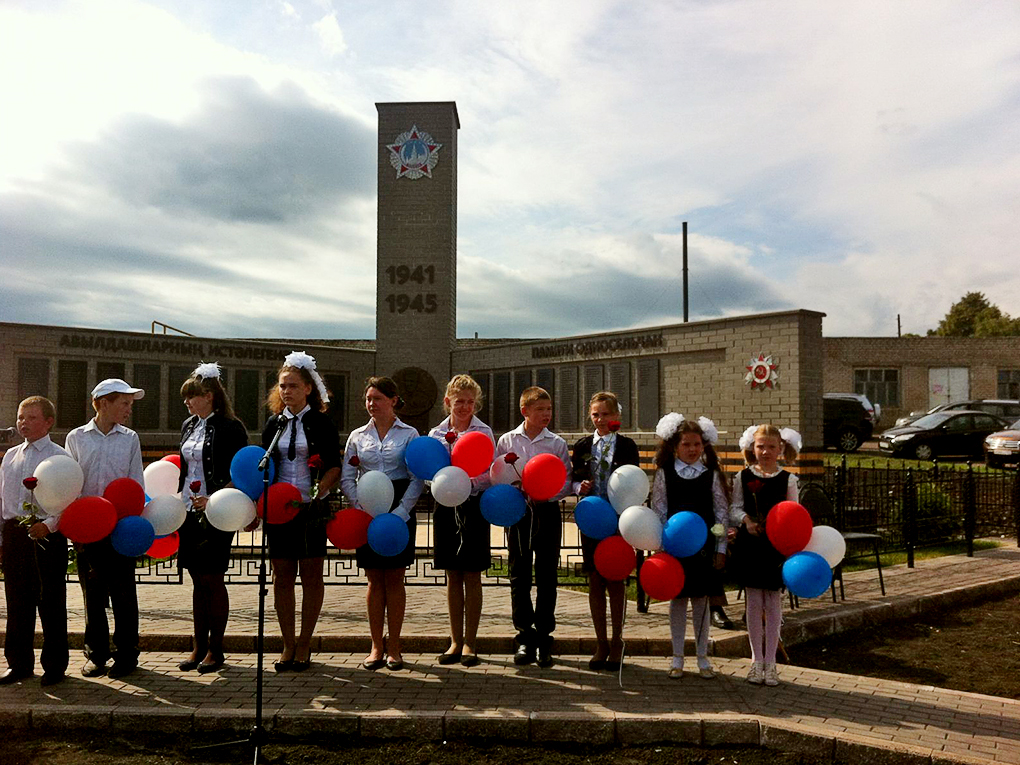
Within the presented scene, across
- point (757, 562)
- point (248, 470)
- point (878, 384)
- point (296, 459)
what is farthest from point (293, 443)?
point (878, 384)

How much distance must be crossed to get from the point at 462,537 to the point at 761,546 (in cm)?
188

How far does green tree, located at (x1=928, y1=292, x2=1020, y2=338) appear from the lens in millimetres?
50781

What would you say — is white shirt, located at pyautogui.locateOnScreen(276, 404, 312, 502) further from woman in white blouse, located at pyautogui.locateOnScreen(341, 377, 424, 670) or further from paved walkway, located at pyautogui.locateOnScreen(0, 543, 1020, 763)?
paved walkway, located at pyautogui.locateOnScreen(0, 543, 1020, 763)

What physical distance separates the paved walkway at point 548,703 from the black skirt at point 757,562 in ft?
2.00

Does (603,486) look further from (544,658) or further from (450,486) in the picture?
(544,658)

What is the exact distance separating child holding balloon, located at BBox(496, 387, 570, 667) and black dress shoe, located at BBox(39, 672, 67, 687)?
9.37 ft

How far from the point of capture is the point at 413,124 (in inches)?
805

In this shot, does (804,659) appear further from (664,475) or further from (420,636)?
(420,636)

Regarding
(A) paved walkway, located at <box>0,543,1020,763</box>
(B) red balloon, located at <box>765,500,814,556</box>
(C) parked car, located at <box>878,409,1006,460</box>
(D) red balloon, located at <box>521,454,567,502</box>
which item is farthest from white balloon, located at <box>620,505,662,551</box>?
(C) parked car, located at <box>878,409,1006,460</box>

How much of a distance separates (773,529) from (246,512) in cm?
322

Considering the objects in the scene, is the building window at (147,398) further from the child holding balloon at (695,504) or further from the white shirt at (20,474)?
the child holding balloon at (695,504)

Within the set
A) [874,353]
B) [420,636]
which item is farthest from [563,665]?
[874,353]

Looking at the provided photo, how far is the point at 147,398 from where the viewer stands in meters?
17.6

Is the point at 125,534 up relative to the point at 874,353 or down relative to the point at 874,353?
down
